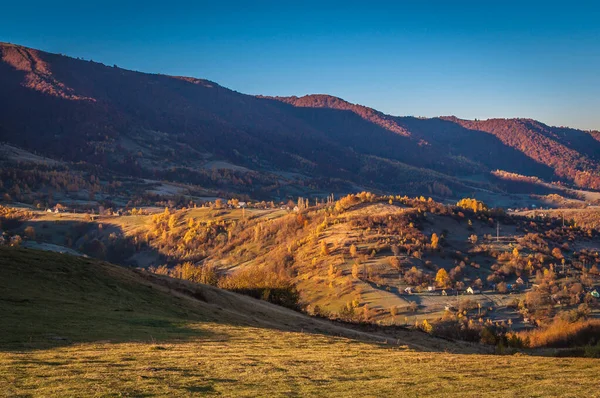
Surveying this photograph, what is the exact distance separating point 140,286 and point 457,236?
411 feet

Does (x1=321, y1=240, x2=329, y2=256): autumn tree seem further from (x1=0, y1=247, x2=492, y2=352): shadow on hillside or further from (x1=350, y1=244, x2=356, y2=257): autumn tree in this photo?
(x1=0, y1=247, x2=492, y2=352): shadow on hillside

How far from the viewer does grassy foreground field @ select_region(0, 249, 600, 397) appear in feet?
53.6

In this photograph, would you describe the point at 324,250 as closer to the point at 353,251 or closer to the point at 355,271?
the point at 353,251

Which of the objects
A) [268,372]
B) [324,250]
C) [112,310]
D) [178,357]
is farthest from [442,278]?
[268,372]

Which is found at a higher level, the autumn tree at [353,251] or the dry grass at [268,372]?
the dry grass at [268,372]

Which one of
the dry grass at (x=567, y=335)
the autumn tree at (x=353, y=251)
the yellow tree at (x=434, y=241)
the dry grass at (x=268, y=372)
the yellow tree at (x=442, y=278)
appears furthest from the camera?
the yellow tree at (x=434, y=241)

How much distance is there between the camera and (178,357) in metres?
20.4

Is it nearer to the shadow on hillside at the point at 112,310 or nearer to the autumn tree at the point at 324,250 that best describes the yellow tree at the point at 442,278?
the autumn tree at the point at 324,250

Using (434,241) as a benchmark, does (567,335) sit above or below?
below

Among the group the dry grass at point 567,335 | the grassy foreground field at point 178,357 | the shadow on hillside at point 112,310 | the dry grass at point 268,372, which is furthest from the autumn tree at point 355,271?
the dry grass at point 268,372

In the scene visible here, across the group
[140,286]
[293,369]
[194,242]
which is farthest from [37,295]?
[194,242]

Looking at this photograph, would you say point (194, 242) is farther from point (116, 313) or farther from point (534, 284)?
point (116, 313)

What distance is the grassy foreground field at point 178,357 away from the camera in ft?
53.6

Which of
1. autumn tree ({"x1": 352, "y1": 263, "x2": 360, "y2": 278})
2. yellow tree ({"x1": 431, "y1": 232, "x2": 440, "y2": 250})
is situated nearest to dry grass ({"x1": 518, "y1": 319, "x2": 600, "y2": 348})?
autumn tree ({"x1": 352, "y1": 263, "x2": 360, "y2": 278})
